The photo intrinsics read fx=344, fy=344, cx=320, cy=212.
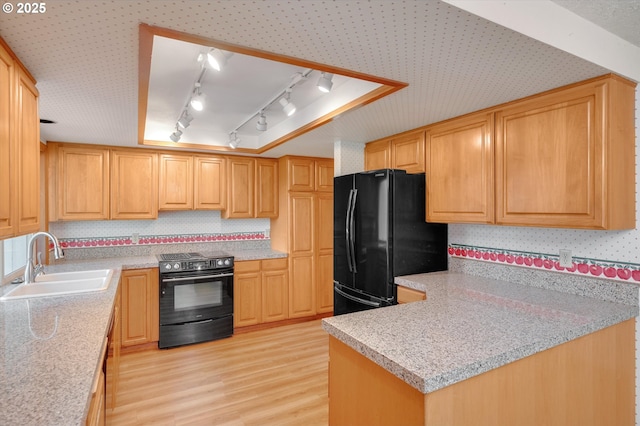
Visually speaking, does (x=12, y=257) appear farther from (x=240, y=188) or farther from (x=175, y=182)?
(x=240, y=188)

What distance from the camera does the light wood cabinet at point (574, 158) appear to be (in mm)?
1768

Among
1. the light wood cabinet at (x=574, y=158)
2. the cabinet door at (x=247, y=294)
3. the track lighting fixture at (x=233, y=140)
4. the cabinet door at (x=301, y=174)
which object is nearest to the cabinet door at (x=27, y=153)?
the track lighting fixture at (x=233, y=140)

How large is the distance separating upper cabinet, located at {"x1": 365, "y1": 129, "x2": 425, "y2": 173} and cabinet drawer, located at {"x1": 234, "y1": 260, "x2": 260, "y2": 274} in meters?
1.77

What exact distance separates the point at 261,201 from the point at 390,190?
225 cm

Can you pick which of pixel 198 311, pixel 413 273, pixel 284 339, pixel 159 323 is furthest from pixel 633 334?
pixel 159 323

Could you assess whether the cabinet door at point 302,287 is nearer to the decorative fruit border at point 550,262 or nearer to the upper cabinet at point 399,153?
the upper cabinet at point 399,153

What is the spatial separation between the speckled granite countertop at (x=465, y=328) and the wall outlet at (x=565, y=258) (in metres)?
0.18

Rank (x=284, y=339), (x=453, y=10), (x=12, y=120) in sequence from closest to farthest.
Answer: (x=453, y=10), (x=12, y=120), (x=284, y=339)

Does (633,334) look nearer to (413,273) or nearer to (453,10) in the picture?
(413,273)

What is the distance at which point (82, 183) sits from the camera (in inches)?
140

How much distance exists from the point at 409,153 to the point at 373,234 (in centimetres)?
79

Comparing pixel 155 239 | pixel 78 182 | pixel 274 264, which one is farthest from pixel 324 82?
pixel 155 239

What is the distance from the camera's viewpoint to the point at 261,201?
177 inches

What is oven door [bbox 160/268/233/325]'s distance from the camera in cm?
359
